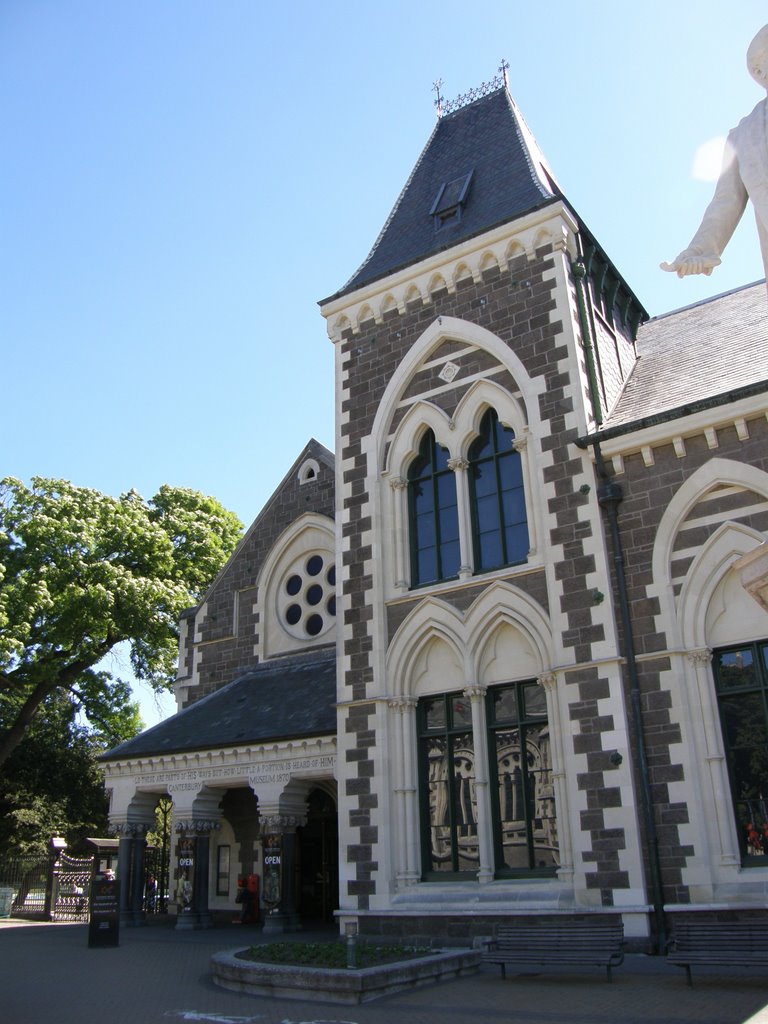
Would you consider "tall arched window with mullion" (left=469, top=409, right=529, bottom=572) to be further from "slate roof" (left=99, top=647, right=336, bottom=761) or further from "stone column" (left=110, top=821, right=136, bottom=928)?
"stone column" (left=110, top=821, right=136, bottom=928)

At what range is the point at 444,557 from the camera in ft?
54.4

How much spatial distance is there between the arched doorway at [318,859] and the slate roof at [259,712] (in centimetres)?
290

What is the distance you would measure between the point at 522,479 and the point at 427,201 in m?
8.42

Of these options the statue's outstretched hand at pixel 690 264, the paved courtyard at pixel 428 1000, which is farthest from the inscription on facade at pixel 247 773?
the statue's outstretched hand at pixel 690 264

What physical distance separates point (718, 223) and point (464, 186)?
→ 38.9 feet

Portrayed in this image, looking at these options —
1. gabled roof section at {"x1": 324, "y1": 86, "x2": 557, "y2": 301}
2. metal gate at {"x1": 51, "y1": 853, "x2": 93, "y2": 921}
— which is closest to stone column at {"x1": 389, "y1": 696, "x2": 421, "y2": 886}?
gabled roof section at {"x1": 324, "y1": 86, "x2": 557, "y2": 301}

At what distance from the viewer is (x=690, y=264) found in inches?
353

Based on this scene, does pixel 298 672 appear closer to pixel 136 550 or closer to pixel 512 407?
pixel 512 407

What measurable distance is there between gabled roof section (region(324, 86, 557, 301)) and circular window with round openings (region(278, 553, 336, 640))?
23.8ft

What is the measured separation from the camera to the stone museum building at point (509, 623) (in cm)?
1317

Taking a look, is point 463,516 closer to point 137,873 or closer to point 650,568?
point 650,568

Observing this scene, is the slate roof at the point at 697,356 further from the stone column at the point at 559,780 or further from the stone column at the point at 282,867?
the stone column at the point at 282,867

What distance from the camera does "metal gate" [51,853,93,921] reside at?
84.8 ft

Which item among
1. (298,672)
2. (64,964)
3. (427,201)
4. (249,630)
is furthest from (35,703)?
(427,201)
